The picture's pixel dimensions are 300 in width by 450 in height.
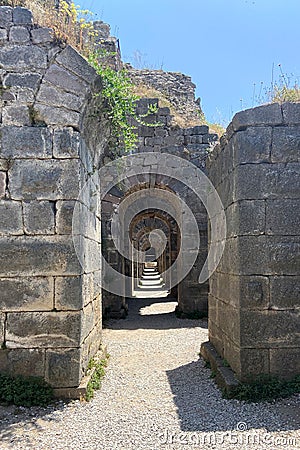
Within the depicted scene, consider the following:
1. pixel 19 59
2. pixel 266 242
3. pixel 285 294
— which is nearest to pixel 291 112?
pixel 266 242

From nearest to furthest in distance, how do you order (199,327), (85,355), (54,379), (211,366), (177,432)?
(177,432)
(54,379)
(85,355)
(211,366)
(199,327)

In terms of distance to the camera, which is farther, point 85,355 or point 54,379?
point 85,355

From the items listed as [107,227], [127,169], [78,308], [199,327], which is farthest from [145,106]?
[78,308]

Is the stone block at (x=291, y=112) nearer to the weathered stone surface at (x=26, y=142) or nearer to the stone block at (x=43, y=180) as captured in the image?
the stone block at (x=43, y=180)

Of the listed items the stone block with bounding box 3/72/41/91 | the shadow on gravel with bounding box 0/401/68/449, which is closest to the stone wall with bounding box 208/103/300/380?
the shadow on gravel with bounding box 0/401/68/449

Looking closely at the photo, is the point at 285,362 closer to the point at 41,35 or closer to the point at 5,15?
the point at 41,35

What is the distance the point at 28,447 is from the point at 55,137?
2.82 meters

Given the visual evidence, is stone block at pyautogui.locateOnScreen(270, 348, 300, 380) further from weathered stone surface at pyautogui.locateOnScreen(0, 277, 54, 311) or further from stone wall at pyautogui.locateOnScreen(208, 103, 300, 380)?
weathered stone surface at pyautogui.locateOnScreen(0, 277, 54, 311)

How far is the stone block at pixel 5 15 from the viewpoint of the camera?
4.42 metres

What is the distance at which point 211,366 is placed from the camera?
5262 mm

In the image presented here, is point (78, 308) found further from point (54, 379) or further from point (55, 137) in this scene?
point (55, 137)

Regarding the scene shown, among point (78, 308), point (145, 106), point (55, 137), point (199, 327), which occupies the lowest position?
point (199, 327)

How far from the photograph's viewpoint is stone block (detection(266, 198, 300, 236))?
14.0 feet

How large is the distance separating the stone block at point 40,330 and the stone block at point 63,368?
0.25 ft
